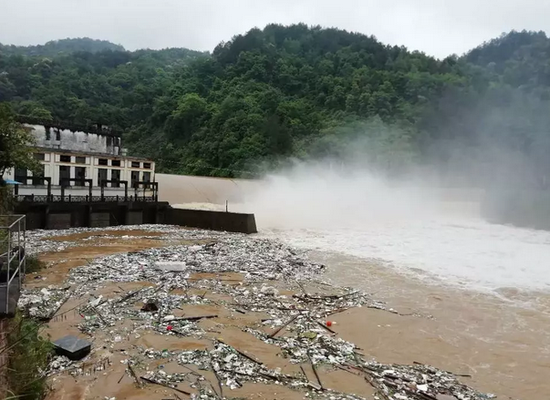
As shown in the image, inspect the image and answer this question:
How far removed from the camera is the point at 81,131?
44.2 m

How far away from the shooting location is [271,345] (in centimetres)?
→ 866

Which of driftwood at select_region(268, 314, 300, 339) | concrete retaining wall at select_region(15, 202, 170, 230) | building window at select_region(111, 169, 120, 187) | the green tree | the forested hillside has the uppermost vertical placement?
Result: the forested hillside

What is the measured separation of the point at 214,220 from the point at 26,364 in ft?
83.4

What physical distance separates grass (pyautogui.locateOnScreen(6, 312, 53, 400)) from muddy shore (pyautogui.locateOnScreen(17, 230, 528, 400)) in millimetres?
675

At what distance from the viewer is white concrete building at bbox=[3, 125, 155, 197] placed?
32647 millimetres

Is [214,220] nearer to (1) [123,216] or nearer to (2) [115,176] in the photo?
(1) [123,216]

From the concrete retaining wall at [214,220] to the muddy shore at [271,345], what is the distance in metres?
14.5

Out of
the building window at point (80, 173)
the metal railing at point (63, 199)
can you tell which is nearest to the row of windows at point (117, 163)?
the building window at point (80, 173)

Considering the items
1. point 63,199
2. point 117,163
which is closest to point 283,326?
point 63,199

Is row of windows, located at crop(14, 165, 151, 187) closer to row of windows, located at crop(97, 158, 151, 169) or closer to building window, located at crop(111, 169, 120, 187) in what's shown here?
building window, located at crop(111, 169, 120, 187)

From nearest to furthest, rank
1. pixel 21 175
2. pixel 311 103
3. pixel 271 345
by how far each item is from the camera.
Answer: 1. pixel 271 345
2. pixel 21 175
3. pixel 311 103

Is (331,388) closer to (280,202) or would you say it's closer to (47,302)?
(47,302)

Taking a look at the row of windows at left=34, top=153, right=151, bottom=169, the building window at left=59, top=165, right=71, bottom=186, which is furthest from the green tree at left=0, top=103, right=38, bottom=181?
the building window at left=59, top=165, right=71, bottom=186

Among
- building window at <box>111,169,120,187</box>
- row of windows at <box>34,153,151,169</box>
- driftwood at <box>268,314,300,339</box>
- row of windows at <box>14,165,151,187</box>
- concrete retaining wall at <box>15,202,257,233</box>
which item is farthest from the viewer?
building window at <box>111,169,120,187</box>
